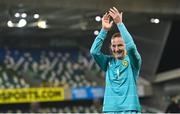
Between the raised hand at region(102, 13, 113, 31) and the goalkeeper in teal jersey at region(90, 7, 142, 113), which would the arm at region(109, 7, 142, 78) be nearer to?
the goalkeeper in teal jersey at region(90, 7, 142, 113)

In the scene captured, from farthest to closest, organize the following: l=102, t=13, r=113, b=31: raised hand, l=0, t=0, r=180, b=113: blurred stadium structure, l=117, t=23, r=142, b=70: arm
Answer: l=0, t=0, r=180, b=113: blurred stadium structure → l=102, t=13, r=113, b=31: raised hand → l=117, t=23, r=142, b=70: arm

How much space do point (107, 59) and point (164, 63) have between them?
63.1ft

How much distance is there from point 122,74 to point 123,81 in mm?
57

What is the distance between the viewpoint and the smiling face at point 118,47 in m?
3.38

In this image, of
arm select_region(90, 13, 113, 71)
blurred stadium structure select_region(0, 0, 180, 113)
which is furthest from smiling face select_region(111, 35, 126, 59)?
blurred stadium structure select_region(0, 0, 180, 113)

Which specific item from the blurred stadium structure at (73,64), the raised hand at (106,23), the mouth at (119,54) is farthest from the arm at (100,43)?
the blurred stadium structure at (73,64)

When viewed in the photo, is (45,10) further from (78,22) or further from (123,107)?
(123,107)

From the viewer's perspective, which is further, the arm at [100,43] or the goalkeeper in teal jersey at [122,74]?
the arm at [100,43]

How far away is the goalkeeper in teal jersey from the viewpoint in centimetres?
336

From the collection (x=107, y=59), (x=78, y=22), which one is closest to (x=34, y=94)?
(x=78, y=22)

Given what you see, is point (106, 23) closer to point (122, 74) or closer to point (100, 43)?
point (100, 43)

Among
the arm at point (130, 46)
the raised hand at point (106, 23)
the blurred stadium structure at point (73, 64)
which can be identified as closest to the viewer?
the arm at point (130, 46)

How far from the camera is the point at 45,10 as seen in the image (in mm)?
14867

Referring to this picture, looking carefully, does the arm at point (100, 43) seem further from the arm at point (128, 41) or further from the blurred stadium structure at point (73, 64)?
the blurred stadium structure at point (73, 64)
